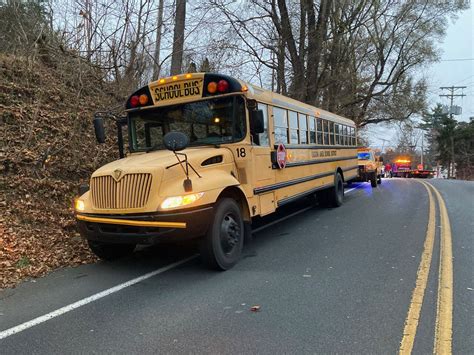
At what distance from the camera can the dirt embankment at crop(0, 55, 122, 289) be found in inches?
236

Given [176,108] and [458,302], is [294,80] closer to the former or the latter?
[176,108]

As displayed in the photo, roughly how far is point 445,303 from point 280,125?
171 inches

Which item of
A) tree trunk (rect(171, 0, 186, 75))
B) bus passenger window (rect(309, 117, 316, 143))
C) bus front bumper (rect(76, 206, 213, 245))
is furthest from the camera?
tree trunk (rect(171, 0, 186, 75))

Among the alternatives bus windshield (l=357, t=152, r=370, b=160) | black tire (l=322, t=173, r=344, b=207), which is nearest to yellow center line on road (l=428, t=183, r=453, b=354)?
black tire (l=322, t=173, r=344, b=207)

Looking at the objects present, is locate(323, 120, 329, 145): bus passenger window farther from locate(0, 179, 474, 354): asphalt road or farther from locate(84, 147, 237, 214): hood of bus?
locate(84, 147, 237, 214): hood of bus

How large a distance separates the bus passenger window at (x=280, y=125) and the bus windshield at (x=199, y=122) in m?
1.48

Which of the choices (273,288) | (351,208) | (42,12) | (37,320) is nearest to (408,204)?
(351,208)

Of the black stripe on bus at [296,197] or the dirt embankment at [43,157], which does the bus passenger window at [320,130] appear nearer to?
the black stripe on bus at [296,197]

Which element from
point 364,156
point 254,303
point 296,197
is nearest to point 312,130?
point 296,197

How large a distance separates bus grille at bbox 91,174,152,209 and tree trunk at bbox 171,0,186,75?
9.10 m

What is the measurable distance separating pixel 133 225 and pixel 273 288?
180 cm

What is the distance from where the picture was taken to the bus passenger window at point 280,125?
739 cm

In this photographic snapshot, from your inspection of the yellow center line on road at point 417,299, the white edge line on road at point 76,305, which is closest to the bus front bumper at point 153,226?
the white edge line on road at point 76,305

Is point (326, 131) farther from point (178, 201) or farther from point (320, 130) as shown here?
point (178, 201)
